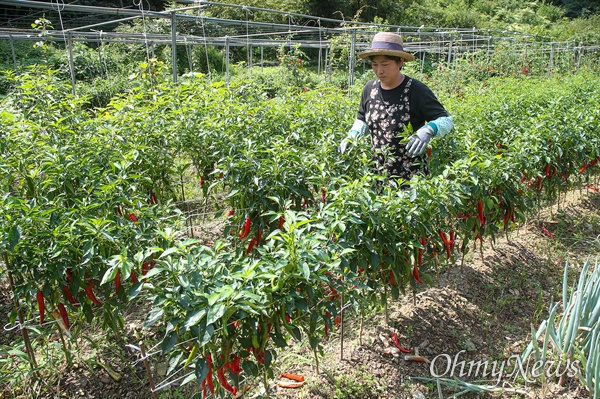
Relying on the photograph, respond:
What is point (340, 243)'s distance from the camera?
86.6 inches

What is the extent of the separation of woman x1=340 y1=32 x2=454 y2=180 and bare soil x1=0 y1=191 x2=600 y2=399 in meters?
0.97

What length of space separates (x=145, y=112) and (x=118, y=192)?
4.17 ft

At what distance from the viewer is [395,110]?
124 inches

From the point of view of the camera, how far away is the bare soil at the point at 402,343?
2.53 meters

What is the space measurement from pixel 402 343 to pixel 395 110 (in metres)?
1.48

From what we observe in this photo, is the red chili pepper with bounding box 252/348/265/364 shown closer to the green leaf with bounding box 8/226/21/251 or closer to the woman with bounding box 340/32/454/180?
the green leaf with bounding box 8/226/21/251

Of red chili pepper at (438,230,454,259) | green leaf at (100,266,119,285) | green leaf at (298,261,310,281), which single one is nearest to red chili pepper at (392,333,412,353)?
red chili pepper at (438,230,454,259)

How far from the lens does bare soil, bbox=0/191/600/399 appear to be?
2533mm

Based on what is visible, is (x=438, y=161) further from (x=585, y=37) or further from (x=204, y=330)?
(x=585, y=37)

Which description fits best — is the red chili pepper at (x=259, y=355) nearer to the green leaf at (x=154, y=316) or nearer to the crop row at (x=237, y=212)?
the crop row at (x=237, y=212)

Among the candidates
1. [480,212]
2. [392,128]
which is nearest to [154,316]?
[392,128]

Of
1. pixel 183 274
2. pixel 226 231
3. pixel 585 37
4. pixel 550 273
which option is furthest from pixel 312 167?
pixel 585 37

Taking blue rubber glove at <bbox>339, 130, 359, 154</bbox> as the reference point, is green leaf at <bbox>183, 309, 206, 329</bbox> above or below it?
below

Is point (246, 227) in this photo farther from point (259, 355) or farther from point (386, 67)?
point (386, 67)
